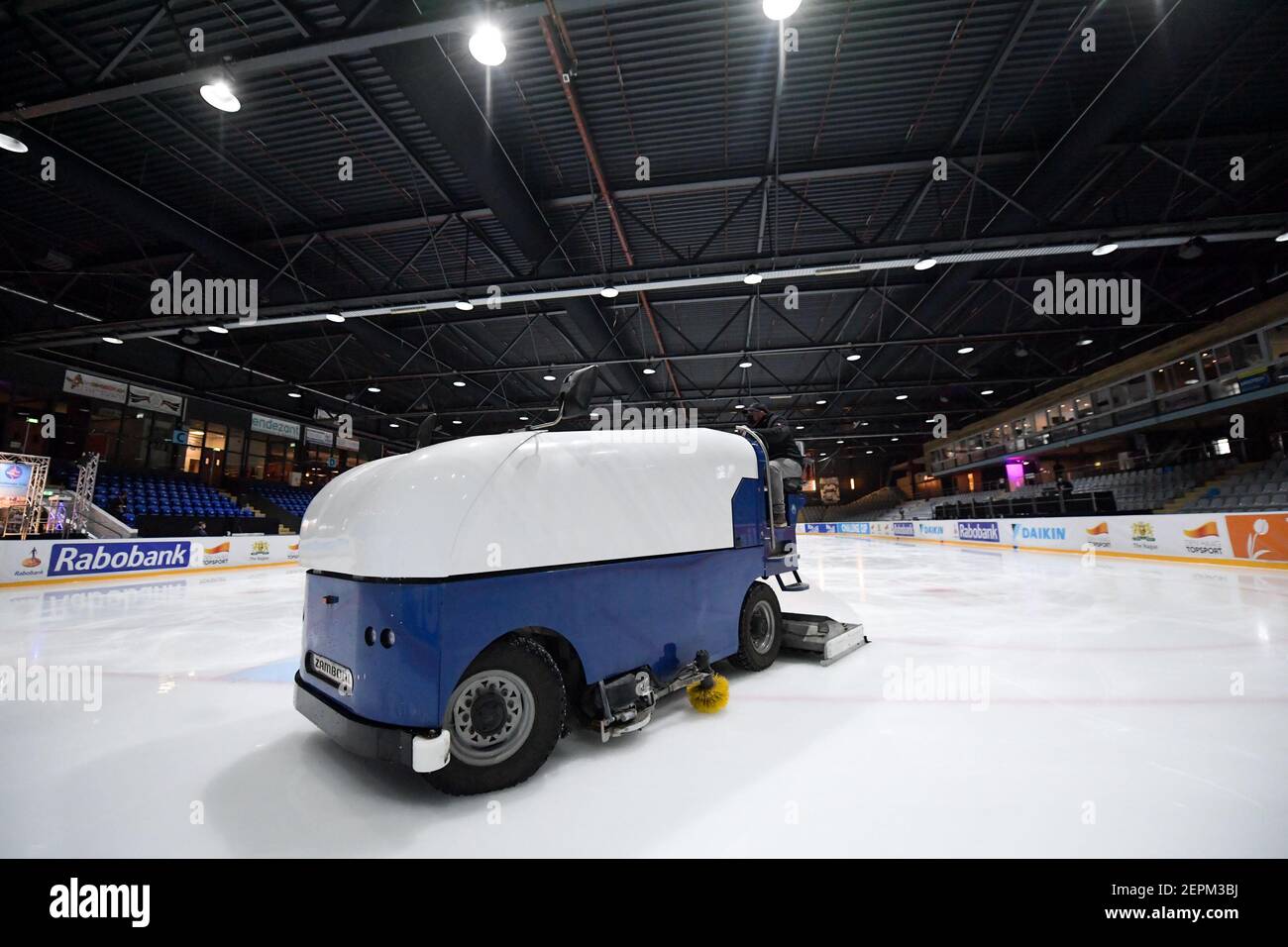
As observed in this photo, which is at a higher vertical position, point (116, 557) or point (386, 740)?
point (116, 557)

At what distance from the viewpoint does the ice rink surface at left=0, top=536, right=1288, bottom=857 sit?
1.41m

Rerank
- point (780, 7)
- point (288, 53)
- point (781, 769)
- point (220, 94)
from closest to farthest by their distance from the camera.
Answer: point (781, 769) < point (780, 7) < point (288, 53) < point (220, 94)

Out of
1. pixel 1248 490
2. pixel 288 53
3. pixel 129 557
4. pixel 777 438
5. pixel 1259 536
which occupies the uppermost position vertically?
pixel 288 53

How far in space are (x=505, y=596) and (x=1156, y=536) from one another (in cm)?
1340

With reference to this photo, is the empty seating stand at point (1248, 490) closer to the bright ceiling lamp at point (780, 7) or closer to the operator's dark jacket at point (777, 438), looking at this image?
the operator's dark jacket at point (777, 438)

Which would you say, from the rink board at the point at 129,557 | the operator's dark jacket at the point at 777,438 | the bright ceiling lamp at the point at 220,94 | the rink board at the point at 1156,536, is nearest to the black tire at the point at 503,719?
the operator's dark jacket at the point at 777,438

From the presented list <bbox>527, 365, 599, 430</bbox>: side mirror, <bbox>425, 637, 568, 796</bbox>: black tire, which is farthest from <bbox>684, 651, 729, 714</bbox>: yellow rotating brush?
<bbox>527, 365, 599, 430</bbox>: side mirror

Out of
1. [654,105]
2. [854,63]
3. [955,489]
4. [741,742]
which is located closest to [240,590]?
[741,742]

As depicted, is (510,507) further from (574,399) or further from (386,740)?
(386,740)

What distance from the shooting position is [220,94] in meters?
4.99

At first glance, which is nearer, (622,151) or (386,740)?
(386,740)

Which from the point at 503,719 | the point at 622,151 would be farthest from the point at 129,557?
the point at 503,719

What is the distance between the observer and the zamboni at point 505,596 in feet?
5.07
